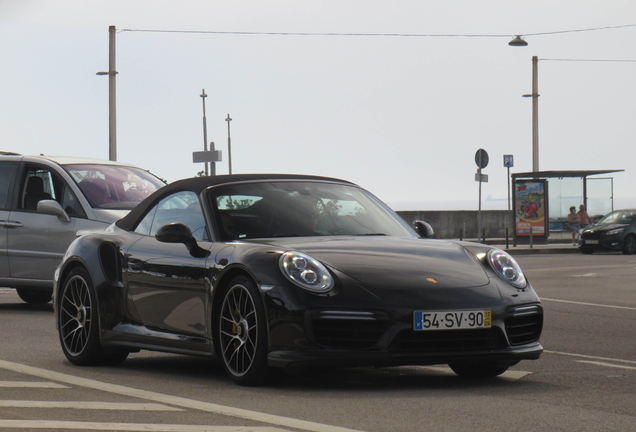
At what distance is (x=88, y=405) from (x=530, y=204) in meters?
31.2

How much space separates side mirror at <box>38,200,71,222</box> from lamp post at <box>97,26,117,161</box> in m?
20.2

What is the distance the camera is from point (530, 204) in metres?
36.0

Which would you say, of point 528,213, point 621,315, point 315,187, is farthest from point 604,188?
point 315,187

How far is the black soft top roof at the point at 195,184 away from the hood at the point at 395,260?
2.80 feet

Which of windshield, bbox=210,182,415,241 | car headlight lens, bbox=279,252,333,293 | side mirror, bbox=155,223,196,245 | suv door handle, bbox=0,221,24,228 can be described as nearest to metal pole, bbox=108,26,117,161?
suv door handle, bbox=0,221,24,228

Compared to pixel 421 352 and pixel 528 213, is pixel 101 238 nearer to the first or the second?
pixel 421 352

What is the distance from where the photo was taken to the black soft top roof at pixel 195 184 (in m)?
7.57

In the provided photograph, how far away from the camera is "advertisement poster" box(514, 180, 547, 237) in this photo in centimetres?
3597

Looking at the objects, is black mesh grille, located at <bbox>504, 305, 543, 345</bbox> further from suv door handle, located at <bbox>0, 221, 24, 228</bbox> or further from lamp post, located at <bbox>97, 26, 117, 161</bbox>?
lamp post, located at <bbox>97, 26, 117, 161</bbox>

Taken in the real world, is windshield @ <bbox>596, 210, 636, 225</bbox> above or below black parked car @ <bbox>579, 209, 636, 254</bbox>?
above

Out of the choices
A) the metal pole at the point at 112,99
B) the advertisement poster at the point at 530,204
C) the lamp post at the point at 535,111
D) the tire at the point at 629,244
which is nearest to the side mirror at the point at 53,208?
the metal pole at the point at 112,99

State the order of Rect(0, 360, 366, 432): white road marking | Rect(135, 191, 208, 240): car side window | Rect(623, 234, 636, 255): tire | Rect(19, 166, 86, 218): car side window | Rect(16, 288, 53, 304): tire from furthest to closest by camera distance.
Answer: Rect(623, 234, 636, 255): tire → Rect(16, 288, 53, 304): tire → Rect(19, 166, 86, 218): car side window → Rect(135, 191, 208, 240): car side window → Rect(0, 360, 366, 432): white road marking

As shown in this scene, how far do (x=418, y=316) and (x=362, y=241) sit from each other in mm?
862

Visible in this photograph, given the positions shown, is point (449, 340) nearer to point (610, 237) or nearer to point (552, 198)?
point (610, 237)
